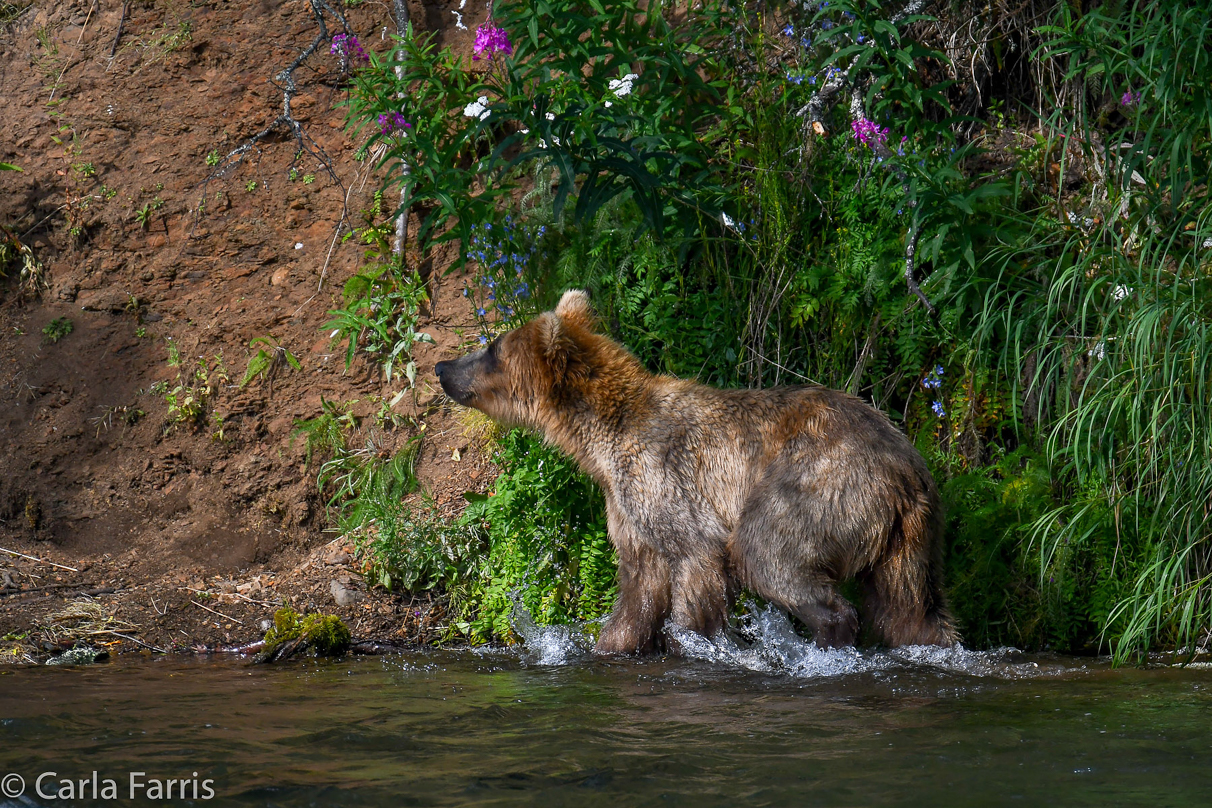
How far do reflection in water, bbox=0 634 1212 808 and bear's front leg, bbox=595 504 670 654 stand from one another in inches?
8.3

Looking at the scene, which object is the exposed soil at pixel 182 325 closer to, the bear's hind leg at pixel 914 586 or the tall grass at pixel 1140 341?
the bear's hind leg at pixel 914 586

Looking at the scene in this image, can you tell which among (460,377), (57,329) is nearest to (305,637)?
(460,377)

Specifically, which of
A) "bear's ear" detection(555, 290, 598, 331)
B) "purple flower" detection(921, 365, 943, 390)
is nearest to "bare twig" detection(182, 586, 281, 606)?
"bear's ear" detection(555, 290, 598, 331)

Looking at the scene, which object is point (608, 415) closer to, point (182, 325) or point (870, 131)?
point (870, 131)

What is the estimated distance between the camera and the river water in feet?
10.6

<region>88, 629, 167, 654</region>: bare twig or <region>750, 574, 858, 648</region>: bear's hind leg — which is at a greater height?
<region>750, 574, 858, 648</region>: bear's hind leg

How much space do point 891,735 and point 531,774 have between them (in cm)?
127

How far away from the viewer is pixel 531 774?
344cm

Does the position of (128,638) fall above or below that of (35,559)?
below

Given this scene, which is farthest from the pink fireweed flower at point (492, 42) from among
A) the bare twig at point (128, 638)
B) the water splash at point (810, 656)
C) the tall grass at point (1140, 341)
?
the bare twig at point (128, 638)

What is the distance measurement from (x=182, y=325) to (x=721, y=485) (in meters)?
4.96

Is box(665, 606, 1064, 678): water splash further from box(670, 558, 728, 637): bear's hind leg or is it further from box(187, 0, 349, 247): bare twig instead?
box(187, 0, 349, 247): bare twig

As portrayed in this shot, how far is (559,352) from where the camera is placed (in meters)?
6.23

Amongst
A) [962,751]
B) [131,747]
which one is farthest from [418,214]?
[962,751]
